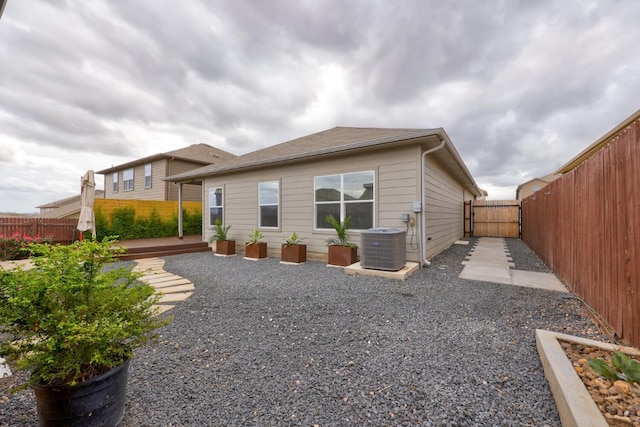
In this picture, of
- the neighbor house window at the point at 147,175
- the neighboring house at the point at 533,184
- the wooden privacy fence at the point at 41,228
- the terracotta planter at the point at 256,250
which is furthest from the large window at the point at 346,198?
the neighboring house at the point at 533,184

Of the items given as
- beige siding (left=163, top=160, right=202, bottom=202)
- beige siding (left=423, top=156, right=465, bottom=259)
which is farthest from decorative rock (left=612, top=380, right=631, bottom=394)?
beige siding (left=163, top=160, right=202, bottom=202)

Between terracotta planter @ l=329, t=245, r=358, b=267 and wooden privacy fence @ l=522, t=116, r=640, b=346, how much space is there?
355 cm

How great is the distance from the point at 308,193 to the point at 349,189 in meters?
1.18

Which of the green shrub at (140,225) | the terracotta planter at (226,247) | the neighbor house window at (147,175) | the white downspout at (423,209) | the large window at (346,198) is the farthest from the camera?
the neighbor house window at (147,175)

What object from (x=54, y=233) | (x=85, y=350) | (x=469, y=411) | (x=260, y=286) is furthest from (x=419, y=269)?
(x=54, y=233)

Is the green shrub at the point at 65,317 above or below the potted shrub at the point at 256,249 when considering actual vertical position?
above

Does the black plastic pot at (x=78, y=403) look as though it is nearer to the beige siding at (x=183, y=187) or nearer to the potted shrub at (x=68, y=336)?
the potted shrub at (x=68, y=336)

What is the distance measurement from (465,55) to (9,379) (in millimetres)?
9003

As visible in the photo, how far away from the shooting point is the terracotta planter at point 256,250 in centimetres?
696

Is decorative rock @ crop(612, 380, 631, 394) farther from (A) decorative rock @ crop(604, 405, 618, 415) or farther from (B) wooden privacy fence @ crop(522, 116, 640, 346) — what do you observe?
(B) wooden privacy fence @ crop(522, 116, 640, 346)

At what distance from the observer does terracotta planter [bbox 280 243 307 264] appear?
624 centimetres

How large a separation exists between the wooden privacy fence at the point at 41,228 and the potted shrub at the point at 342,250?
8901 mm

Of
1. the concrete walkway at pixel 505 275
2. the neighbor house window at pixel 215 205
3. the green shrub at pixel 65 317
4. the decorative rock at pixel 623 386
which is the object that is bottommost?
the concrete walkway at pixel 505 275

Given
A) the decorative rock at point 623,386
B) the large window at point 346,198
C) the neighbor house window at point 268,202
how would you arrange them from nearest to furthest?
the decorative rock at point 623,386 < the large window at point 346,198 < the neighbor house window at point 268,202
